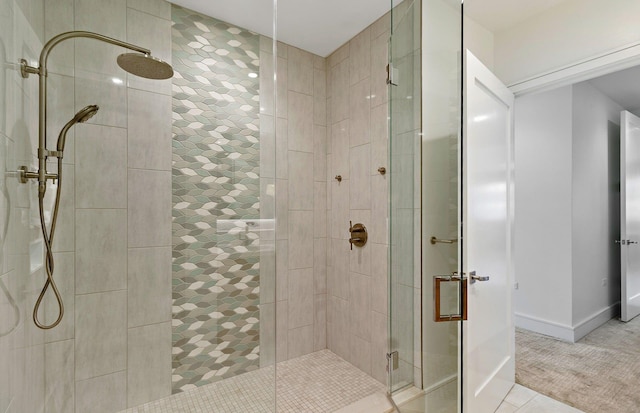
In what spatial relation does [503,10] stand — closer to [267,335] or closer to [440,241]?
[440,241]

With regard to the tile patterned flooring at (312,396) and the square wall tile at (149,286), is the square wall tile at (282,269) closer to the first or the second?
the tile patterned flooring at (312,396)

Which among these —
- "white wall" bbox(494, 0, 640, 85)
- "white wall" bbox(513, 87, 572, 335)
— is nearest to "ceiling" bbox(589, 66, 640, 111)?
"white wall" bbox(513, 87, 572, 335)

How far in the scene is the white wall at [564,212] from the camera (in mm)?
2941

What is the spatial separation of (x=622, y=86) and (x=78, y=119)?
Result: 4.82 metres

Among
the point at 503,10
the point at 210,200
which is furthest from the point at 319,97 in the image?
the point at 210,200

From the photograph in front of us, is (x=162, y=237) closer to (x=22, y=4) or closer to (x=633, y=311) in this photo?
(x=22, y=4)

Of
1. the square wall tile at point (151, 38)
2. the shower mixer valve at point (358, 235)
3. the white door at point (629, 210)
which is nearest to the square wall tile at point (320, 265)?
the shower mixer valve at point (358, 235)

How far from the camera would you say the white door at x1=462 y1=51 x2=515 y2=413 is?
153 centimetres

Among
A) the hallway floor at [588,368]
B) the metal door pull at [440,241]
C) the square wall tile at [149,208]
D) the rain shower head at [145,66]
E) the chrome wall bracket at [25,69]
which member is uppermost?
the rain shower head at [145,66]

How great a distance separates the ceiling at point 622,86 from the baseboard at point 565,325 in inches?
96.0

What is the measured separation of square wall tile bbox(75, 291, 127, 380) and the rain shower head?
3.05 feet

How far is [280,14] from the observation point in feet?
6.87

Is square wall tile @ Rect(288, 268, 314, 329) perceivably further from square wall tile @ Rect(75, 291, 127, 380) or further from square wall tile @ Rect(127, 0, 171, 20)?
square wall tile @ Rect(127, 0, 171, 20)

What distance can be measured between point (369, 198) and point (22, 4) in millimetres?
1930
